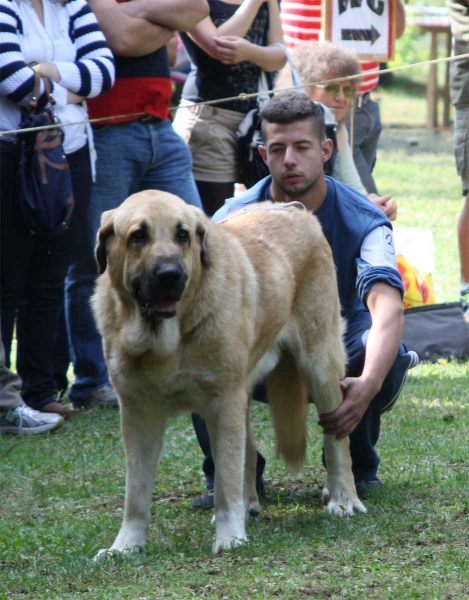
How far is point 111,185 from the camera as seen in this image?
5.54 metres

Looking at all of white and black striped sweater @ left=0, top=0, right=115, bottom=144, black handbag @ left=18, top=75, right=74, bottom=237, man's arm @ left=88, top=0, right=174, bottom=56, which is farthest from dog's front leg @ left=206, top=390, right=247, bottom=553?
man's arm @ left=88, top=0, right=174, bottom=56

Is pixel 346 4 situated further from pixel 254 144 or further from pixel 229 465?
pixel 229 465

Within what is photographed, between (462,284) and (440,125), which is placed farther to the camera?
(440,125)

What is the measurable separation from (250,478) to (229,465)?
64 centimetres

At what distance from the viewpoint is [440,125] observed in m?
20.4

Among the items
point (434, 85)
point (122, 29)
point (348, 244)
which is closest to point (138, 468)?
point (348, 244)

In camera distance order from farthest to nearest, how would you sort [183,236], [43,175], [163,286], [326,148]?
[43,175] → [326,148] → [183,236] → [163,286]

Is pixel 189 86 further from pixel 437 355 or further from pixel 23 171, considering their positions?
pixel 437 355

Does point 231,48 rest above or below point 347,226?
above

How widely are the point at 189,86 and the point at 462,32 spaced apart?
2.30 meters

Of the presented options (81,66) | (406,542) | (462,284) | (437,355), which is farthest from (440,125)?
(406,542)

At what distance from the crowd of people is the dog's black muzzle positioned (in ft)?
3.16

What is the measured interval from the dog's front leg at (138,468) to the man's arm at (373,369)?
72cm

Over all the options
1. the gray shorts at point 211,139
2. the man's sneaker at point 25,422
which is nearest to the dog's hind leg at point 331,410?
the man's sneaker at point 25,422
